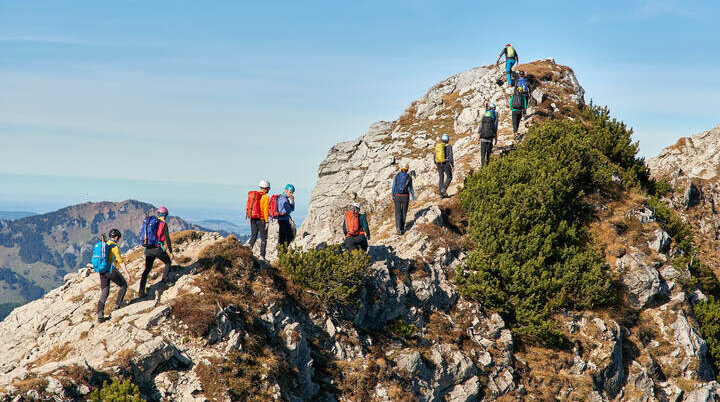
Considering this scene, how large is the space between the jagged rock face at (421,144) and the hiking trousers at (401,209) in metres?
3.60

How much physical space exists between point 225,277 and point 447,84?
115ft

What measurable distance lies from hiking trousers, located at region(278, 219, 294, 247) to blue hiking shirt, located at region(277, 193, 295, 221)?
0.55 ft

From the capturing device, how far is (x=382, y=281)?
61.4 ft

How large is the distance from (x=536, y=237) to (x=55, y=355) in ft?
59.9

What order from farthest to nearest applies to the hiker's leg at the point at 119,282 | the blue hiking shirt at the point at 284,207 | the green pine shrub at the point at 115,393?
1. the blue hiking shirt at the point at 284,207
2. the hiker's leg at the point at 119,282
3. the green pine shrub at the point at 115,393

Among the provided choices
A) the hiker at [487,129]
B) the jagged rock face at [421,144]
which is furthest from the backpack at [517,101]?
the hiker at [487,129]

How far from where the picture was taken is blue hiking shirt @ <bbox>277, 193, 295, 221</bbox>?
59.2 ft

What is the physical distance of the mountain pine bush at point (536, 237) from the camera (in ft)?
65.2

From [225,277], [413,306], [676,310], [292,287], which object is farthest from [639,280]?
[225,277]

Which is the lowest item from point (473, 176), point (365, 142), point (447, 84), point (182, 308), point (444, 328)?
point (444, 328)

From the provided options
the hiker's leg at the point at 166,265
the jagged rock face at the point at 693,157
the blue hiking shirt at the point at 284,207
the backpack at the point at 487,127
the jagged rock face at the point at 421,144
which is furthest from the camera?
the jagged rock face at the point at 693,157

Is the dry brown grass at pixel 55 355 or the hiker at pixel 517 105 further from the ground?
the hiker at pixel 517 105

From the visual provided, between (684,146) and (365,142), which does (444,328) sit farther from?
(684,146)

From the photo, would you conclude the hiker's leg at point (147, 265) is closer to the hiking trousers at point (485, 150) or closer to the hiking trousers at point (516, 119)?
the hiking trousers at point (485, 150)
